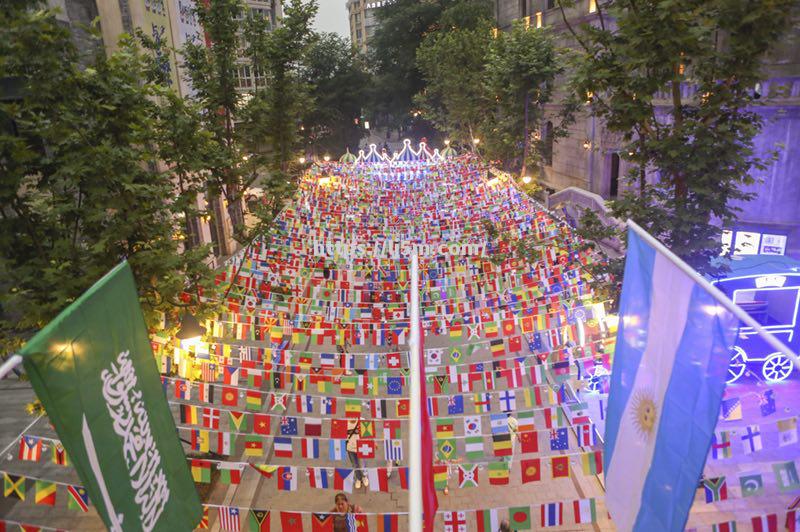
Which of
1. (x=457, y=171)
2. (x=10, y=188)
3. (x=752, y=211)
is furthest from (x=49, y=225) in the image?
(x=457, y=171)

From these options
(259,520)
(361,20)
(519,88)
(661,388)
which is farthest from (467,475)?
(361,20)

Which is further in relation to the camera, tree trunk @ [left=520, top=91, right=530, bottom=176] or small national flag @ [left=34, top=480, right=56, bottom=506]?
tree trunk @ [left=520, top=91, right=530, bottom=176]

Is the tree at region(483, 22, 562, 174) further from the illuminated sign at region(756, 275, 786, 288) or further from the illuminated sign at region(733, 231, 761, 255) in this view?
the illuminated sign at region(756, 275, 786, 288)

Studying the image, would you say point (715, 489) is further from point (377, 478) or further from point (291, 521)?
point (291, 521)

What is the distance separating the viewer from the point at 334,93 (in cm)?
5166

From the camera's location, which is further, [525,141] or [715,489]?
[525,141]

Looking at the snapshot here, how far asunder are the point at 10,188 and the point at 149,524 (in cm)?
530

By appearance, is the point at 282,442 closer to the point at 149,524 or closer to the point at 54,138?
the point at 149,524

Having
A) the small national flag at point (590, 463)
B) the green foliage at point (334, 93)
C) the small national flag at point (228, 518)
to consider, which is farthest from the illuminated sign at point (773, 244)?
the green foliage at point (334, 93)

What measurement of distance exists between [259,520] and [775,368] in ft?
42.2

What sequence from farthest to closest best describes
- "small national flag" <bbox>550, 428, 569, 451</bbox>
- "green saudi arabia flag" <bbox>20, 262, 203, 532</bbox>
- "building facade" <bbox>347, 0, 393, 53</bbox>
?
"building facade" <bbox>347, 0, 393, 53</bbox> → "small national flag" <bbox>550, 428, 569, 451</bbox> → "green saudi arabia flag" <bbox>20, 262, 203, 532</bbox>

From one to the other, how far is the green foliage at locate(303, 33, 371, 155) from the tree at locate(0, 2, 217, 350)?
1672 inches

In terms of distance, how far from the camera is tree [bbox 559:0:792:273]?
8406mm

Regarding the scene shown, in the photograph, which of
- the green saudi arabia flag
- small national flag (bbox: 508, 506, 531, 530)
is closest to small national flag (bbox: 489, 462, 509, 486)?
small national flag (bbox: 508, 506, 531, 530)
